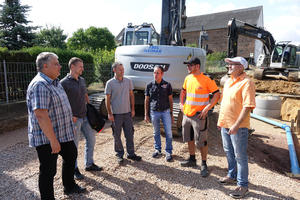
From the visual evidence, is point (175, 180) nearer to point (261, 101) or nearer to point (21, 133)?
point (21, 133)

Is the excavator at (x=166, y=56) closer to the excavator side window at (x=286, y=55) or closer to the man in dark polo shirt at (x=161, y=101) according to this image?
the man in dark polo shirt at (x=161, y=101)

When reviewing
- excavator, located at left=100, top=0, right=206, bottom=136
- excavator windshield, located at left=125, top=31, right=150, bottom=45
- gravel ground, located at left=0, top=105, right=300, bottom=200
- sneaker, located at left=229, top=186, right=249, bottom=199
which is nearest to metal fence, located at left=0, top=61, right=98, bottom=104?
gravel ground, located at left=0, top=105, right=300, bottom=200

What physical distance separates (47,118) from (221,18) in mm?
43074

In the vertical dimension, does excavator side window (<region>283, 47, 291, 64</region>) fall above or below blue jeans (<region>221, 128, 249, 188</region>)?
above

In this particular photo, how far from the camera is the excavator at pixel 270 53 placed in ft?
41.6

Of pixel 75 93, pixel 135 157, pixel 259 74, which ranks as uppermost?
pixel 259 74

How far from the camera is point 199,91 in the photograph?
3.34 metres

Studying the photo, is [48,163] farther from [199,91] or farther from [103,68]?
[103,68]

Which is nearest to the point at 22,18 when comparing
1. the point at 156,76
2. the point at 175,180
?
the point at 156,76

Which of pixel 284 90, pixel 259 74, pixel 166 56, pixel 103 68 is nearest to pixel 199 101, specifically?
pixel 166 56

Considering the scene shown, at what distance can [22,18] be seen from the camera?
1498 centimetres

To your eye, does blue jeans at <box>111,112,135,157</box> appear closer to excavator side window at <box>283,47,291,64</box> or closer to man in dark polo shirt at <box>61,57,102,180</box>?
man in dark polo shirt at <box>61,57,102,180</box>

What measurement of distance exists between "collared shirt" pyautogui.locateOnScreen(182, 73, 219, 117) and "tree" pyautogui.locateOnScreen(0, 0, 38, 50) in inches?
596

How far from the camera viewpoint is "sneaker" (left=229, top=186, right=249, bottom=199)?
2811 millimetres
